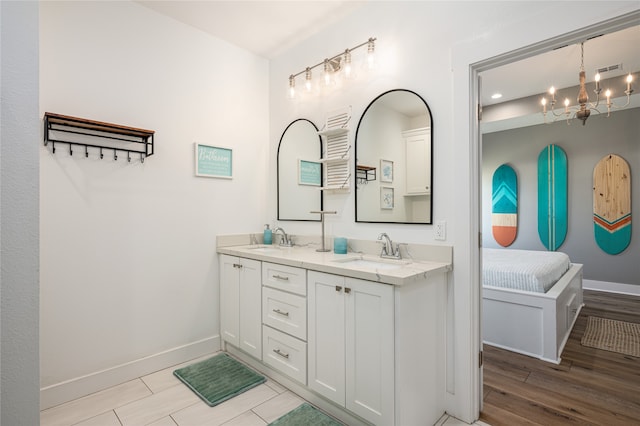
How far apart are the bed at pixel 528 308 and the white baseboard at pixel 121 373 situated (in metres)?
2.45

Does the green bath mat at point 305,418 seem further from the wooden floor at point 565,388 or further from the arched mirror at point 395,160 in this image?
the arched mirror at point 395,160

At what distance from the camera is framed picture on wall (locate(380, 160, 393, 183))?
2297mm

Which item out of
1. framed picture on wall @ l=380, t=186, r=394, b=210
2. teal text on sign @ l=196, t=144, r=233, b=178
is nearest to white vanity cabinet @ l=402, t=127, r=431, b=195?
framed picture on wall @ l=380, t=186, r=394, b=210

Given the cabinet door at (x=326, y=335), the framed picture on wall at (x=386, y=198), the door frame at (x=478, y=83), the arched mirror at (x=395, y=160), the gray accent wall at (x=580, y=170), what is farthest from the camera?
the gray accent wall at (x=580, y=170)

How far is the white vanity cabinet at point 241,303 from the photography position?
237 cm

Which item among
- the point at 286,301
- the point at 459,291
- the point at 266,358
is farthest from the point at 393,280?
the point at 266,358

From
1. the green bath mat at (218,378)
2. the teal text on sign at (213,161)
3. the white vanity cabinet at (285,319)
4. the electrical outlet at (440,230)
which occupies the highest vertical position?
the teal text on sign at (213,161)

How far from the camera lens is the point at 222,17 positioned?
99.7 inches

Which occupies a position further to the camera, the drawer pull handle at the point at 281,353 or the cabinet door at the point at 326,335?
the drawer pull handle at the point at 281,353

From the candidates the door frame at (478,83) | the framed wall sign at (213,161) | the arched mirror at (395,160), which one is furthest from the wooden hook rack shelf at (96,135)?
the door frame at (478,83)

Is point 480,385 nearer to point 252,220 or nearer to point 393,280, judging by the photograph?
point 393,280

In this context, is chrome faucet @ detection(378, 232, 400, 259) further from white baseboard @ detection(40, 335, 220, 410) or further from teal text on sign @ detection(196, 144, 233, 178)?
white baseboard @ detection(40, 335, 220, 410)

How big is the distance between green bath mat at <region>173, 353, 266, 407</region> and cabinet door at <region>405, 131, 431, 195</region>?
1715 mm

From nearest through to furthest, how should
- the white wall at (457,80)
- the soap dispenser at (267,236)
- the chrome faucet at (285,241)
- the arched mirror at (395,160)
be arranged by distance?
the white wall at (457,80)
the arched mirror at (395,160)
the chrome faucet at (285,241)
the soap dispenser at (267,236)
